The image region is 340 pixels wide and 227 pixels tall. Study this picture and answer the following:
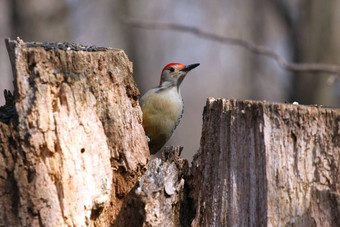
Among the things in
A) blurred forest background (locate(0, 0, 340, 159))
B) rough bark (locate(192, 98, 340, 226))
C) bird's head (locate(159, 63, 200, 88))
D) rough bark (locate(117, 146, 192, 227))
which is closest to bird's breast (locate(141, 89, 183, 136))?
bird's head (locate(159, 63, 200, 88))

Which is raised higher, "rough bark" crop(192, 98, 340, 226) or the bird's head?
the bird's head

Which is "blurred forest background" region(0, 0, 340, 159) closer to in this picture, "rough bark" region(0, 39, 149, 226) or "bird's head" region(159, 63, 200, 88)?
"bird's head" region(159, 63, 200, 88)

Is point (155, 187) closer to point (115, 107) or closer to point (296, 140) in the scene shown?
point (115, 107)

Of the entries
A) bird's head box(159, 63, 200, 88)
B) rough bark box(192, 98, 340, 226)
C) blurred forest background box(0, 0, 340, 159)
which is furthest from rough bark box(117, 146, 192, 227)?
blurred forest background box(0, 0, 340, 159)

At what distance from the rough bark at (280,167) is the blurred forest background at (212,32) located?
4300 millimetres

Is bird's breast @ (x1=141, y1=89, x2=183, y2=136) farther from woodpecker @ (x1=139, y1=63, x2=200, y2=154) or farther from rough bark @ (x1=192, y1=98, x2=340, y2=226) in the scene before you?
rough bark @ (x1=192, y1=98, x2=340, y2=226)

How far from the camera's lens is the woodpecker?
440 cm

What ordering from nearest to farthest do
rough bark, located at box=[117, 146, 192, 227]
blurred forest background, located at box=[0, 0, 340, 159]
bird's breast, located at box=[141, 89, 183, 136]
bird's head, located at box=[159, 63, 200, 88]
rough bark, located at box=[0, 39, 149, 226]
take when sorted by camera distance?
rough bark, located at box=[0, 39, 149, 226], rough bark, located at box=[117, 146, 192, 227], bird's breast, located at box=[141, 89, 183, 136], bird's head, located at box=[159, 63, 200, 88], blurred forest background, located at box=[0, 0, 340, 159]

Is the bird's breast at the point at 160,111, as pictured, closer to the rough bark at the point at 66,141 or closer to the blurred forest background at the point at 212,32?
the rough bark at the point at 66,141

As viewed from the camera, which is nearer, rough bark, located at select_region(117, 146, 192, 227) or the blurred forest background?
rough bark, located at select_region(117, 146, 192, 227)

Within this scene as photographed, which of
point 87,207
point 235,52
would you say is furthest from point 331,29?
point 235,52

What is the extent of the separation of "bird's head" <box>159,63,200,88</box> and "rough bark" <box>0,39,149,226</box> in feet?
6.45

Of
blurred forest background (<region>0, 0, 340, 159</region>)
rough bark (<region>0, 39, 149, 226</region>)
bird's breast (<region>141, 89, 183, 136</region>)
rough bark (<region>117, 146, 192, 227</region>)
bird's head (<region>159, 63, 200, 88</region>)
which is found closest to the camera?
rough bark (<region>0, 39, 149, 226</region>)

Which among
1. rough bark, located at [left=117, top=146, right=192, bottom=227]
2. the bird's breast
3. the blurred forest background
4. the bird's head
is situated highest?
the blurred forest background
